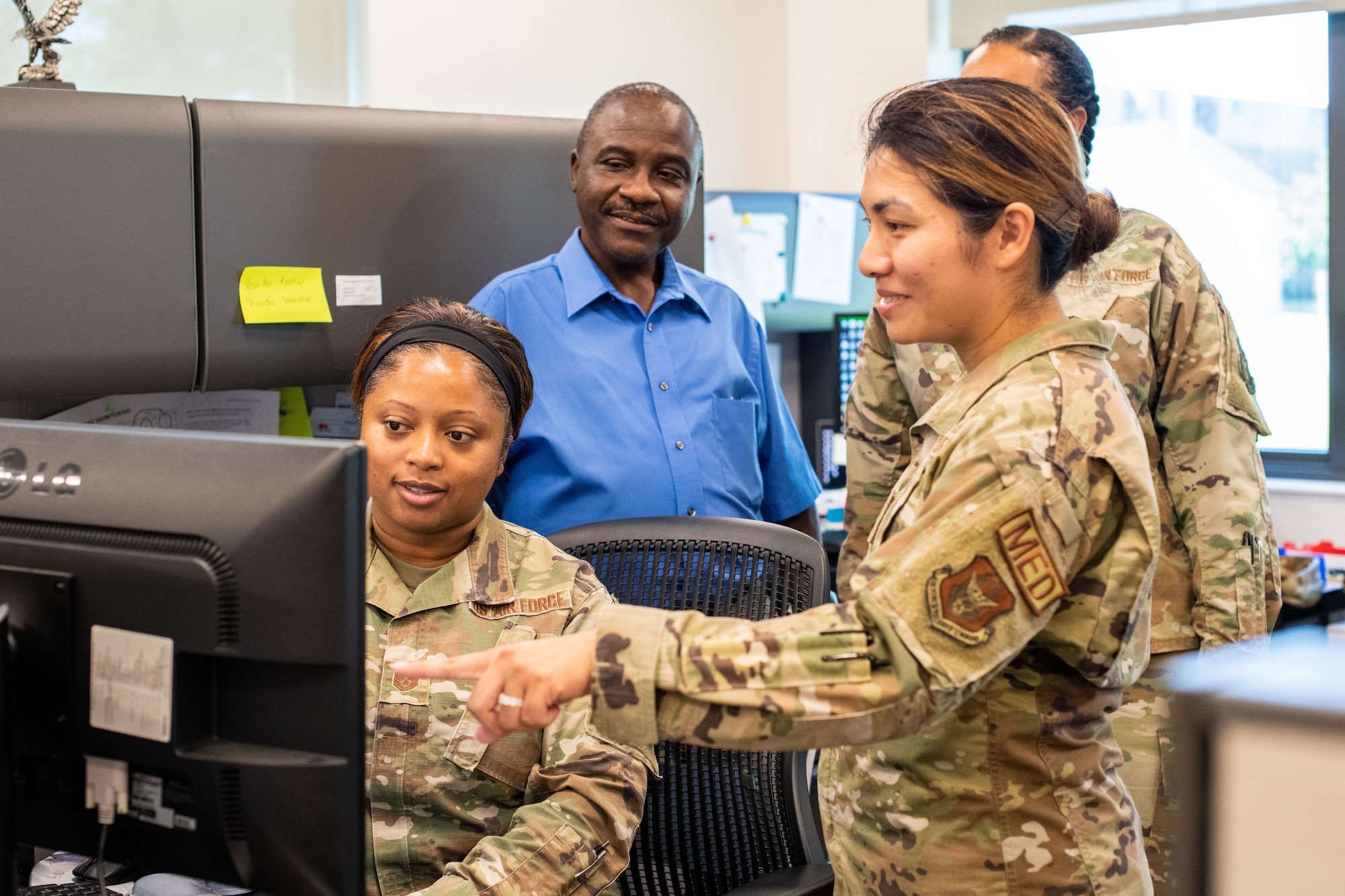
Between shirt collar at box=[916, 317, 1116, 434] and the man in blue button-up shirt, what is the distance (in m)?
0.79

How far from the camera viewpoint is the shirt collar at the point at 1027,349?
100 cm

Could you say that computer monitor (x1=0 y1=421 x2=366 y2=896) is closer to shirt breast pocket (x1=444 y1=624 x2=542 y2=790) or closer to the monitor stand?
the monitor stand

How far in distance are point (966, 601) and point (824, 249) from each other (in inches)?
108

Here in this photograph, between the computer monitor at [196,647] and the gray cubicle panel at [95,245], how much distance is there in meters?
0.81

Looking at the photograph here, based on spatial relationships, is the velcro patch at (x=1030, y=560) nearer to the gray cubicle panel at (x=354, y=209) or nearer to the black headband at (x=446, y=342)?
the black headband at (x=446, y=342)

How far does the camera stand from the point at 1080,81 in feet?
5.62

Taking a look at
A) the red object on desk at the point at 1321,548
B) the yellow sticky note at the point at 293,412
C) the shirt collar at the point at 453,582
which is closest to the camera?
the shirt collar at the point at 453,582

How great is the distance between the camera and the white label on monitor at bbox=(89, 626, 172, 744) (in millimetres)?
807

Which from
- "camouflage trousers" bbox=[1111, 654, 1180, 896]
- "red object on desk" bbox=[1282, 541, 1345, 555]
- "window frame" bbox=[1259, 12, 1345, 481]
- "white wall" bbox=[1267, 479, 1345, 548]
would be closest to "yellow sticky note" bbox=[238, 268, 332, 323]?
"camouflage trousers" bbox=[1111, 654, 1180, 896]

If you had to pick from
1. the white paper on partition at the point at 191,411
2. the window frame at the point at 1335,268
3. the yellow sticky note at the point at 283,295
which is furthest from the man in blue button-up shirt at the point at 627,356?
the window frame at the point at 1335,268

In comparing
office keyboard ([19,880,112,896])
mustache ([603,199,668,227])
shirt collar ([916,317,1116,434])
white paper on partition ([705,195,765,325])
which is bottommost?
office keyboard ([19,880,112,896])

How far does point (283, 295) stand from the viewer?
180cm

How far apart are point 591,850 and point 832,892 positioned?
248 millimetres

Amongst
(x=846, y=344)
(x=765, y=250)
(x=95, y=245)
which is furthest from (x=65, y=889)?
(x=765, y=250)
